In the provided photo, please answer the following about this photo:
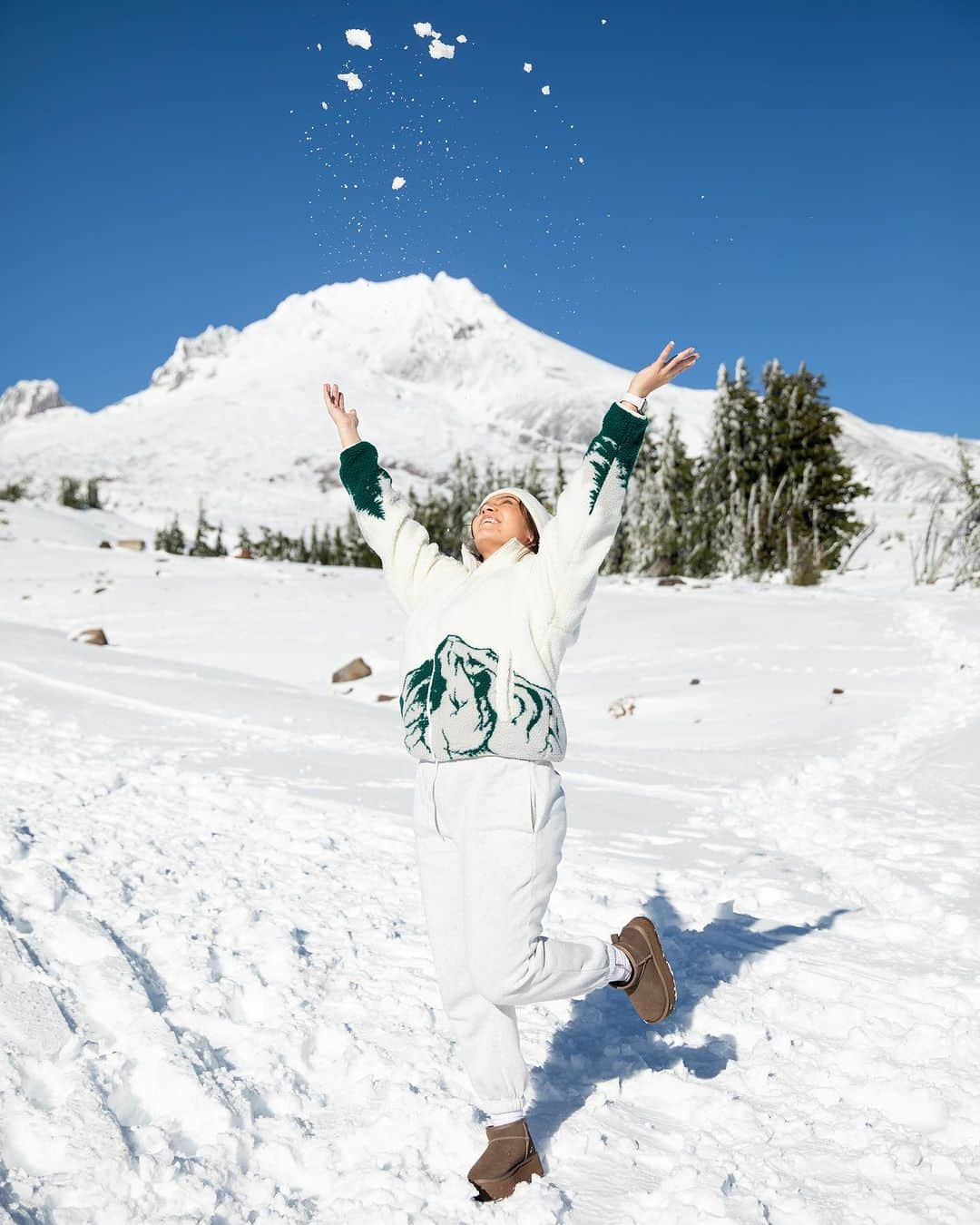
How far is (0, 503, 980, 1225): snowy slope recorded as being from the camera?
6.79 feet

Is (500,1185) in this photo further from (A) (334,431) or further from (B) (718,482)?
(A) (334,431)

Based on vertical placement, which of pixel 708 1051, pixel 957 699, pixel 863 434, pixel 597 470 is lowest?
pixel 708 1051

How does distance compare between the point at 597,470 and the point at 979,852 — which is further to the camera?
the point at 979,852

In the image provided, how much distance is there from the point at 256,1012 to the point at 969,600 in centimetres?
1237

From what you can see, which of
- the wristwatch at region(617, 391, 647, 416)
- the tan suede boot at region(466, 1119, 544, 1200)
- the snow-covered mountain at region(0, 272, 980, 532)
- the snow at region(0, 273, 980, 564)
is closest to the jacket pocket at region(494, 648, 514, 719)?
the wristwatch at region(617, 391, 647, 416)

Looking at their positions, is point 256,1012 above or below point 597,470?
below

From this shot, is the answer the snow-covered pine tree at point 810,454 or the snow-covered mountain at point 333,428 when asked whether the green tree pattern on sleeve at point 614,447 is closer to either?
the snow-covered pine tree at point 810,454

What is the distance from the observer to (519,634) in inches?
89.2

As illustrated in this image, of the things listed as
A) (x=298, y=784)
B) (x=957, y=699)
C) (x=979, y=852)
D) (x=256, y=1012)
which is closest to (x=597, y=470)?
(x=256, y=1012)

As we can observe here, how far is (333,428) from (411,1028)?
376 ft

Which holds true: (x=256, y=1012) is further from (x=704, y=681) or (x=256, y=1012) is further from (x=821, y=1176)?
(x=704, y=681)

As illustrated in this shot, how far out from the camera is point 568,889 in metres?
4.02

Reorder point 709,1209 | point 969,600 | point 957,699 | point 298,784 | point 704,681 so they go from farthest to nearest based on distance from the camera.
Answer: point 969,600
point 704,681
point 957,699
point 298,784
point 709,1209

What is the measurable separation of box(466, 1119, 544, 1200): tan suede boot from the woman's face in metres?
1.34
